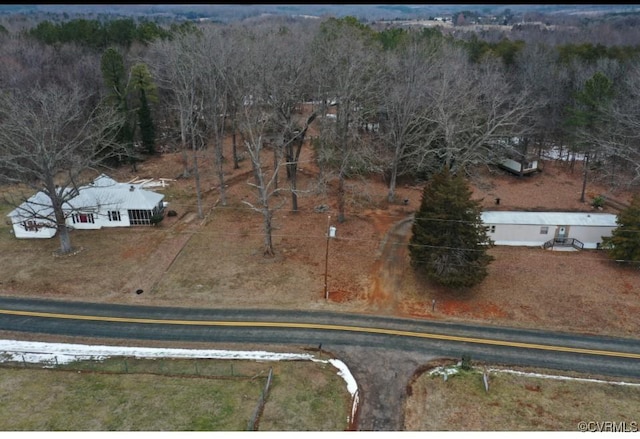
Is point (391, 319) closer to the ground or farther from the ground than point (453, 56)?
closer to the ground

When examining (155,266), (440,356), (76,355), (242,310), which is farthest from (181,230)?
(440,356)

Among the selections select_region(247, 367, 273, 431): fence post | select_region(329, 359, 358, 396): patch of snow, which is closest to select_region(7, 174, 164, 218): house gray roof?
select_region(247, 367, 273, 431): fence post

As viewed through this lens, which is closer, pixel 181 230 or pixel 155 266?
pixel 155 266

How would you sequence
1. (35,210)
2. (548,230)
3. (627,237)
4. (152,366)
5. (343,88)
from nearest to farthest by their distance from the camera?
(152,366)
(627,237)
(548,230)
(343,88)
(35,210)

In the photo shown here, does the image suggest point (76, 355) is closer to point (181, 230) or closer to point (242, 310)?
point (242, 310)

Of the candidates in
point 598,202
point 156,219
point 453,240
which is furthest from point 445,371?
point 598,202

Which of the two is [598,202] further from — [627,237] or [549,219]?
[627,237]
